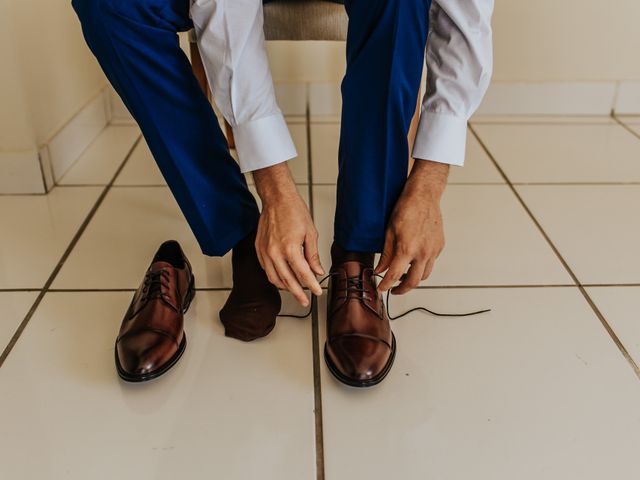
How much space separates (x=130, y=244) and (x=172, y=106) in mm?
408

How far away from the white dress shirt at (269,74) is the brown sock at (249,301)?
17 cm

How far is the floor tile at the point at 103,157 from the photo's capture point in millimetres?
1401

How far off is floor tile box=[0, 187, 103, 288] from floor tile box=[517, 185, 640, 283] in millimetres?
870

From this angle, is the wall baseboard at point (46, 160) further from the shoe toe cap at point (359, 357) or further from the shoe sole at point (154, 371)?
the shoe toe cap at point (359, 357)

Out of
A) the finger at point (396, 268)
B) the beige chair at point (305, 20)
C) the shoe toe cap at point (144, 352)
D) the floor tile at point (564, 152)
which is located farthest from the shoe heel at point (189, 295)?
the floor tile at point (564, 152)

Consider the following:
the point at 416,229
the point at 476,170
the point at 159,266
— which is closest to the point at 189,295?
the point at 159,266

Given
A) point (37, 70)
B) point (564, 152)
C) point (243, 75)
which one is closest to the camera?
point (243, 75)

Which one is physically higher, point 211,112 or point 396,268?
point 211,112

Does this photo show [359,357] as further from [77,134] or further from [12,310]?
[77,134]

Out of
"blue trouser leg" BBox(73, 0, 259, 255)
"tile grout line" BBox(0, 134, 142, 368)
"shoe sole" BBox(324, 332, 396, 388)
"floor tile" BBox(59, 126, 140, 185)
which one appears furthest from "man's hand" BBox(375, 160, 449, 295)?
"floor tile" BBox(59, 126, 140, 185)

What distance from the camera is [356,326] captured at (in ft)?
2.83

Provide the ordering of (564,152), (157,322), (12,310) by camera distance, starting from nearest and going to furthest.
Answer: (157,322) < (12,310) < (564,152)

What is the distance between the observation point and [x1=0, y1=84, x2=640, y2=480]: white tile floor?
2.43ft

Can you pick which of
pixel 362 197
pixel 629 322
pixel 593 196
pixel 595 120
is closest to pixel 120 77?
pixel 362 197
